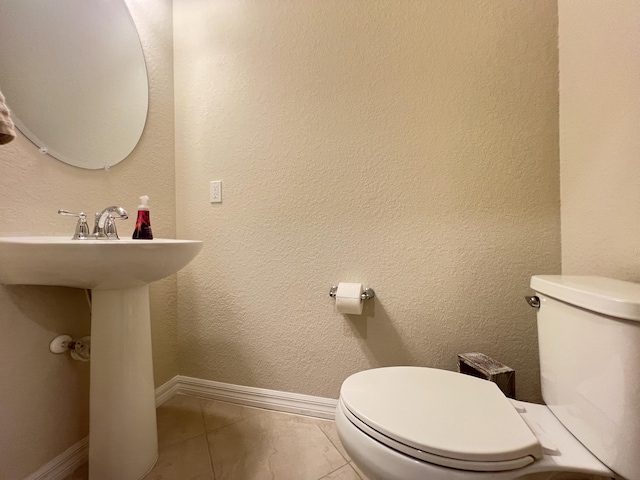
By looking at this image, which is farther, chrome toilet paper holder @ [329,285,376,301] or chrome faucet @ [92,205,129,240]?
chrome toilet paper holder @ [329,285,376,301]

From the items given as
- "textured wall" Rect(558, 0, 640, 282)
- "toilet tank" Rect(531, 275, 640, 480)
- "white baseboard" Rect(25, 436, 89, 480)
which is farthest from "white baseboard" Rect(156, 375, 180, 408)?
"textured wall" Rect(558, 0, 640, 282)

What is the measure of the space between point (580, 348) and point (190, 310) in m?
1.42

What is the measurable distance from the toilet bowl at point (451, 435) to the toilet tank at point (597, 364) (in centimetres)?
4

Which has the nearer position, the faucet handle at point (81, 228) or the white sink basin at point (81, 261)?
the white sink basin at point (81, 261)

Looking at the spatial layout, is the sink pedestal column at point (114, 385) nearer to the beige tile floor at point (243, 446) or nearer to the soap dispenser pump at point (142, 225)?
the beige tile floor at point (243, 446)

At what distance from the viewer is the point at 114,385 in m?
0.82

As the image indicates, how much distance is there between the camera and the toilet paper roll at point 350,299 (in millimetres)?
1054

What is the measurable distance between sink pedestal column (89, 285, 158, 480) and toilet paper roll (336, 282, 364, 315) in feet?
2.19

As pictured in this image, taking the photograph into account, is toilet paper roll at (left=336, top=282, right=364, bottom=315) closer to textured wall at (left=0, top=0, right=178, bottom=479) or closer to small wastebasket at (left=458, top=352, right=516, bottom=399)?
small wastebasket at (left=458, top=352, right=516, bottom=399)

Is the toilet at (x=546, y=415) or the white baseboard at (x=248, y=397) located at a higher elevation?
the toilet at (x=546, y=415)

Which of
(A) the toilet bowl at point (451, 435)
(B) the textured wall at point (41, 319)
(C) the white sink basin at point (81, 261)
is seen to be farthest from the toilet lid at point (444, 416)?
(B) the textured wall at point (41, 319)

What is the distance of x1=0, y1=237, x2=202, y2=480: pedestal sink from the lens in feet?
2.28

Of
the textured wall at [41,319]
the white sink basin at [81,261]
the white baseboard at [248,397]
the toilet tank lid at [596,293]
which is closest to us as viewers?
the toilet tank lid at [596,293]

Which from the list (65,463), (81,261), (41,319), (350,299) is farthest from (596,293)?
(65,463)
